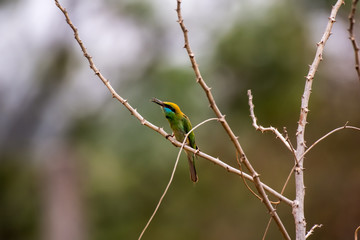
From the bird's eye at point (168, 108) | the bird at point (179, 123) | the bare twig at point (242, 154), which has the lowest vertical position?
the bare twig at point (242, 154)

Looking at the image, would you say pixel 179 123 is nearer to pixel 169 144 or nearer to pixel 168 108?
pixel 168 108

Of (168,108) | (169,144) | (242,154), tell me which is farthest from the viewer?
(169,144)

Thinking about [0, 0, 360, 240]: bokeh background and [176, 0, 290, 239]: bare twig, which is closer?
[176, 0, 290, 239]: bare twig

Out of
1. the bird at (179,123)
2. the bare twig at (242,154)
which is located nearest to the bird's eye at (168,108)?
the bird at (179,123)

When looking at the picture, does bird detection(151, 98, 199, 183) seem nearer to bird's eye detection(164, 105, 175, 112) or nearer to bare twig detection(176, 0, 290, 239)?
bird's eye detection(164, 105, 175, 112)

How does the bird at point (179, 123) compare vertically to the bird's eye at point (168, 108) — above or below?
below

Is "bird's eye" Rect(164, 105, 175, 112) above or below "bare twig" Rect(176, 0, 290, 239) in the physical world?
above

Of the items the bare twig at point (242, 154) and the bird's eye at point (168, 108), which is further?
the bird's eye at point (168, 108)

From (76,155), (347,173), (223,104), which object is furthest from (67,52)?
(347,173)

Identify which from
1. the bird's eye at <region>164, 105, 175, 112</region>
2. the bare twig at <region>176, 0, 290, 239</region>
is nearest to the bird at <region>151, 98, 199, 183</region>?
the bird's eye at <region>164, 105, 175, 112</region>

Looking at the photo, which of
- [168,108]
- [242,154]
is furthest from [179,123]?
[242,154]

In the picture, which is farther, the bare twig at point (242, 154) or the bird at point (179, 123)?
the bird at point (179, 123)

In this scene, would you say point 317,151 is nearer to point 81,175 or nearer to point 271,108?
point 271,108

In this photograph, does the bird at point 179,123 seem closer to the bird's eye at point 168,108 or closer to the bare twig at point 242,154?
the bird's eye at point 168,108
